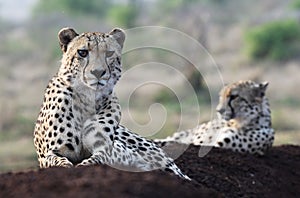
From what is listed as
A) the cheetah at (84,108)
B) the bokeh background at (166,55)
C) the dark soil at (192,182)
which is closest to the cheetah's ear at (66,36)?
the cheetah at (84,108)

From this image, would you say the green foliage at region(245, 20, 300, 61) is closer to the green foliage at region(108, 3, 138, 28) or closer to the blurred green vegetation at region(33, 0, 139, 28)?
the green foliage at region(108, 3, 138, 28)

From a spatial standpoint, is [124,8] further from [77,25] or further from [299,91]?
[299,91]

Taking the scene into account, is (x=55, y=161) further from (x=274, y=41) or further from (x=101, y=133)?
(x=274, y=41)

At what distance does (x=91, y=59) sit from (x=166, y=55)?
62.9ft

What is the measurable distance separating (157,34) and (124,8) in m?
7.78

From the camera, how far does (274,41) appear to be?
2611 centimetres

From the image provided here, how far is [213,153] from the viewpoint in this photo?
7.06 metres

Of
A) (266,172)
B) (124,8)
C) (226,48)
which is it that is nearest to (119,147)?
(266,172)

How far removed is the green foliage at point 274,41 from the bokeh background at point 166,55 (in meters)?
0.03

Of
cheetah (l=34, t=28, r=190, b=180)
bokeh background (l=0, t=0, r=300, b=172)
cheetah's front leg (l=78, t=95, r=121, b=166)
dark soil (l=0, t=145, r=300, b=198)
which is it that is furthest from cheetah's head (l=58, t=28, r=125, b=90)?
bokeh background (l=0, t=0, r=300, b=172)

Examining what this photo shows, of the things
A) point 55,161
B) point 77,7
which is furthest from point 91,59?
point 77,7

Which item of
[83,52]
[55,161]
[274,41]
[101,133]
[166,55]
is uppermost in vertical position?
[274,41]

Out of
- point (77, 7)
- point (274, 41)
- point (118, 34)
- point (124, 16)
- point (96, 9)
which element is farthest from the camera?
point (96, 9)

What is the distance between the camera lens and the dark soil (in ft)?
12.9
